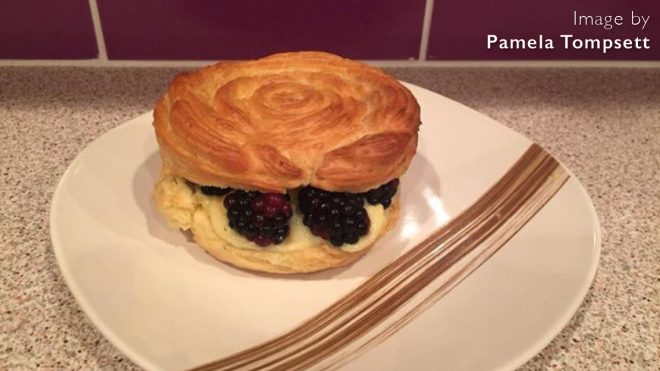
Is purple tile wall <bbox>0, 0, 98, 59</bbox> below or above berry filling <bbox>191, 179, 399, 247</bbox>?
above

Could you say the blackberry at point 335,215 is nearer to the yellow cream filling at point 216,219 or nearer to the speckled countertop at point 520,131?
the yellow cream filling at point 216,219

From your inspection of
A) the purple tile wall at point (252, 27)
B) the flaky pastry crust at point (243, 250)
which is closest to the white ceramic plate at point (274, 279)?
the flaky pastry crust at point (243, 250)

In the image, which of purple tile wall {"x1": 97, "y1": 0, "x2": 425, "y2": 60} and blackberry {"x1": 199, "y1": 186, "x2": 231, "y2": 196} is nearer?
blackberry {"x1": 199, "y1": 186, "x2": 231, "y2": 196}

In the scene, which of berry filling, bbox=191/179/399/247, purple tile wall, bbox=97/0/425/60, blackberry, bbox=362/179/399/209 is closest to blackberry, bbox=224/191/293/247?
berry filling, bbox=191/179/399/247

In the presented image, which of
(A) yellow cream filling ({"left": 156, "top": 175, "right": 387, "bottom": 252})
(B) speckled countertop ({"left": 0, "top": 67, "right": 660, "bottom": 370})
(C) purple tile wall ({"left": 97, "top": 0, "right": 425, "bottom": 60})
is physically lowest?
(B) speckled countertop ({"left": 0, "top": 67, "right": 660, "bottom": 370})

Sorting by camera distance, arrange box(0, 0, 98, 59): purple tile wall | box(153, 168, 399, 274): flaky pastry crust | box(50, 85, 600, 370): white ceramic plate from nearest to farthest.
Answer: box(50, 85, 600, 370): white ceramic plate
box(153, 168, 399, 274): flaky pastry crust
box(0, 0, 98, 59): purple tile wall

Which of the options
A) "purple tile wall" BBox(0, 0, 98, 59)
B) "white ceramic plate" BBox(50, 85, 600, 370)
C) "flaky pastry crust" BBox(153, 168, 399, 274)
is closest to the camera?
"white ceramic plate" BBox(50, 85, 600, 370)

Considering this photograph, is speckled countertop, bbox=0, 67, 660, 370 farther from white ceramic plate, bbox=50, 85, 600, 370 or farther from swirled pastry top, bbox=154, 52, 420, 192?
swirled pastry top, bbox=154, 52, 420, 192
